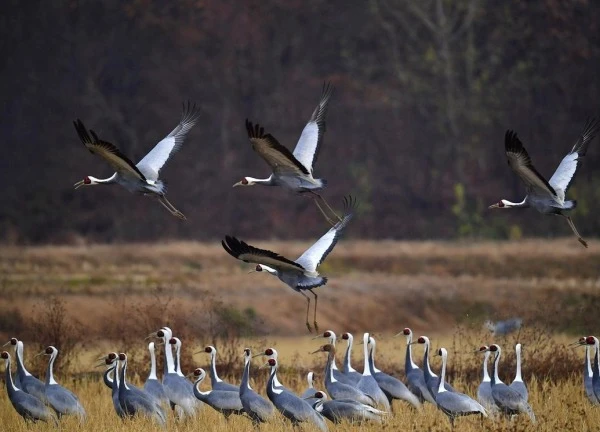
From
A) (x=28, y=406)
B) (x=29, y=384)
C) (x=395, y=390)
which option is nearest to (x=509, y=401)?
(x=395, y=390)

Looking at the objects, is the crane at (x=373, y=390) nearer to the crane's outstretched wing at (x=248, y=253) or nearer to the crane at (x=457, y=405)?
the crane at (x=457, y=405)

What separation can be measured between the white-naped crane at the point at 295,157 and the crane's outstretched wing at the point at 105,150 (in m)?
0.98

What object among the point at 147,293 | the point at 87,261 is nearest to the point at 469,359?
the point at 147,293

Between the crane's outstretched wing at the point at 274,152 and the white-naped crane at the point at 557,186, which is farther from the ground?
the crane's outstretched wing at the point at 274,152

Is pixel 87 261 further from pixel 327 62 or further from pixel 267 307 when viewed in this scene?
pixel 327 62

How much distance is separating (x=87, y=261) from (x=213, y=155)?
11743 mm

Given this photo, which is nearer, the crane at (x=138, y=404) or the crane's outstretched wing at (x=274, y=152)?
the crane at (x=138, y=404)

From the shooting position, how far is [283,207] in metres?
34.9

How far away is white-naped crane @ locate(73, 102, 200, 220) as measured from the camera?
1191cm

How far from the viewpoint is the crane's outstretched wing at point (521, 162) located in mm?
11953

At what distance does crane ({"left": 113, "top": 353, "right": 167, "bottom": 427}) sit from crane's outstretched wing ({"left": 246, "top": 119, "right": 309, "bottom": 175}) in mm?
2042

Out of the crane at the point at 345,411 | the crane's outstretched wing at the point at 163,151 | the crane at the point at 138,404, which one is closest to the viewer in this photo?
the crane at the point at 345,411

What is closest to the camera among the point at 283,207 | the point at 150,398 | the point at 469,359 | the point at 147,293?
the point at 150,398

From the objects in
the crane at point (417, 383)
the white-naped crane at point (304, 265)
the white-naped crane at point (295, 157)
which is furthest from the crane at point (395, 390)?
the white-naped crane at point (295, 157)
